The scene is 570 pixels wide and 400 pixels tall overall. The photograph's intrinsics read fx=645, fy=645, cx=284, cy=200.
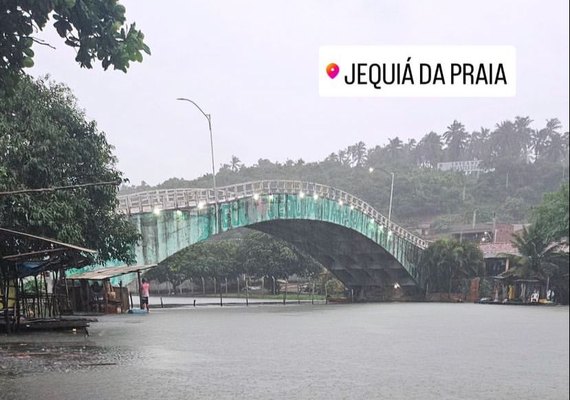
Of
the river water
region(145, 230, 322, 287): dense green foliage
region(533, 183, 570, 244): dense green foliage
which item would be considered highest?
region(533, 183, 570, 244): dense green foliage

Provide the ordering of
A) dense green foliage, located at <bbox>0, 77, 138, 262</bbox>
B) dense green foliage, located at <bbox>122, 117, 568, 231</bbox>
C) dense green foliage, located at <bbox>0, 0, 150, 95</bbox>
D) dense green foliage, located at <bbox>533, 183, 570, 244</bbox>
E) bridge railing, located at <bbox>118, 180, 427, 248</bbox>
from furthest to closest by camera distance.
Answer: dense green foliage, located at <bbox>122, 117, 568, 231</bbox> < dense green foliage, located at <bbox>533, 183, 570, 244</bbox> < bridge railing, located at <bbox>118, 180, 427, 248</bbox> < dense green foliage, located at <bbox>0, 77, 138, 262</bbox> < dense green foliage, located at <bbox>0, 0, 150, 95</bbox>

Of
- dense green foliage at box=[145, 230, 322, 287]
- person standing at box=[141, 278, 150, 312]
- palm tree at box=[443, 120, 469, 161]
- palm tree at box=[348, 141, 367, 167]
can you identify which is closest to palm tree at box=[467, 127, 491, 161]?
palm tree at box=[443, 120, 469, 161]

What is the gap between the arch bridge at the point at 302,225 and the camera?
3709 cm

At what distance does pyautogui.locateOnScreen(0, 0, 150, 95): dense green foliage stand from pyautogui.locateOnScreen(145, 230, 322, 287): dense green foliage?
64293 millimetres

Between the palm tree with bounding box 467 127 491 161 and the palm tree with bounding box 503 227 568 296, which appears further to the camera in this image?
the palm tree with bounding box 467 127 491 161

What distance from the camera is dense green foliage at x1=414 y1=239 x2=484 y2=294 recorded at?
5588 cm

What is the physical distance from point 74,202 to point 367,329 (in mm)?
10784

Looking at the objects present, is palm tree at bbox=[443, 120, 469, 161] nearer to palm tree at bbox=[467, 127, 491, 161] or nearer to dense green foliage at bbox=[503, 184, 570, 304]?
palm tree at bbox=[467, 127, 491, 161]

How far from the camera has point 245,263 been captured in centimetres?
7462

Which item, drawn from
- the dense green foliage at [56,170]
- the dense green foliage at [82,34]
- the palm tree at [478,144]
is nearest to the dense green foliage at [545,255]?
the dense green foliage at [56,170]

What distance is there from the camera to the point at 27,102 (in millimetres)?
22422

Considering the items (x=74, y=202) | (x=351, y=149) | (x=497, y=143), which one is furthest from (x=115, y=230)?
(x=351, y=149)

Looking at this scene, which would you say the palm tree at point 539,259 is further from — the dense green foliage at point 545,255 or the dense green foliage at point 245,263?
the dense green foliage at point 245,263

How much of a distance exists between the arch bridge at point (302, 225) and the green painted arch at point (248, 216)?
0.18 feet
